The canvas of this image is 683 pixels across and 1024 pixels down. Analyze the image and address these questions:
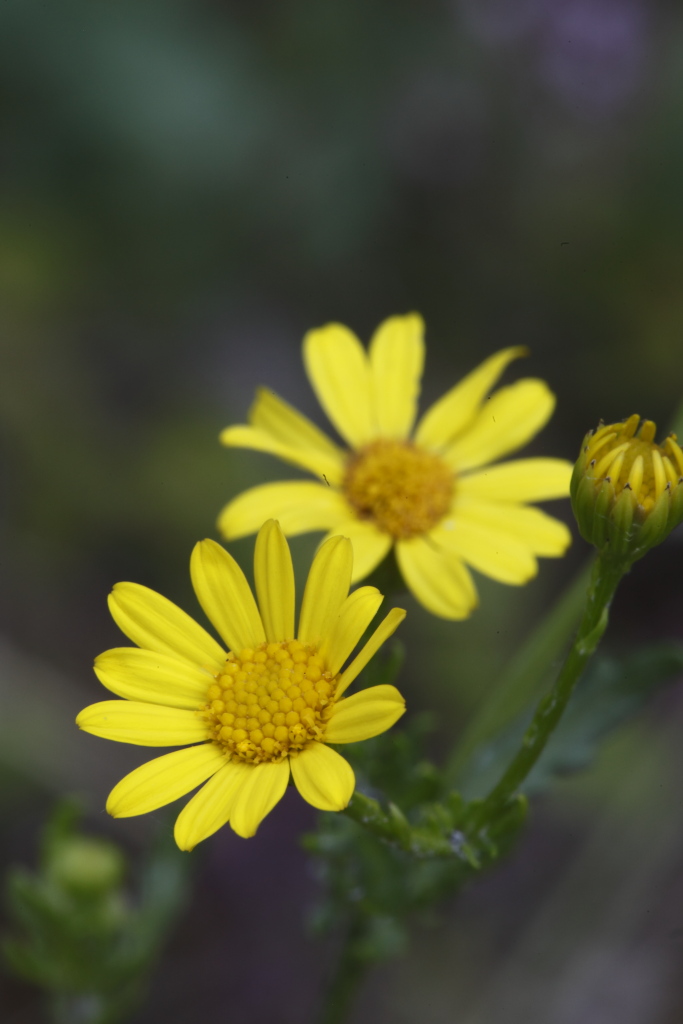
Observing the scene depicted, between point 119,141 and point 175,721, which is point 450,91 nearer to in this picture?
point 119,141

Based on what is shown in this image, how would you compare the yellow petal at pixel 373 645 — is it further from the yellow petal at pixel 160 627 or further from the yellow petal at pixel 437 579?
the yellow petal at pixel 437 579

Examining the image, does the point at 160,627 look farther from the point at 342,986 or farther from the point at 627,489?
the point at 342,986

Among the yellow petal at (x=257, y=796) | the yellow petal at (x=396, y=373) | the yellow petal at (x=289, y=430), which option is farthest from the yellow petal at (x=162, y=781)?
the yellow petal at (x=396, y=373)

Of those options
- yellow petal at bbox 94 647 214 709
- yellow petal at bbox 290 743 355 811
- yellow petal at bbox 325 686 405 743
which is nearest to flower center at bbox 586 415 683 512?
yellow petal at bbox 325 686 405 743

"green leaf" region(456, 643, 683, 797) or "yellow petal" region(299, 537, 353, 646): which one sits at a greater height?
"green leaf" region(456, 643, 683, 797)

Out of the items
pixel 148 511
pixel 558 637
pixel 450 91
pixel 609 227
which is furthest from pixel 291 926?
pixel 450 91

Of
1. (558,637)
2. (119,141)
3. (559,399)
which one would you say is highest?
(559,399)

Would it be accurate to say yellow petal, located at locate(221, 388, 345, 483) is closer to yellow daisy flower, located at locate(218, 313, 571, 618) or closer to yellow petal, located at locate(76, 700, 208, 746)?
yellow daisy flower, located at locate(218, 313, 571, 618)
